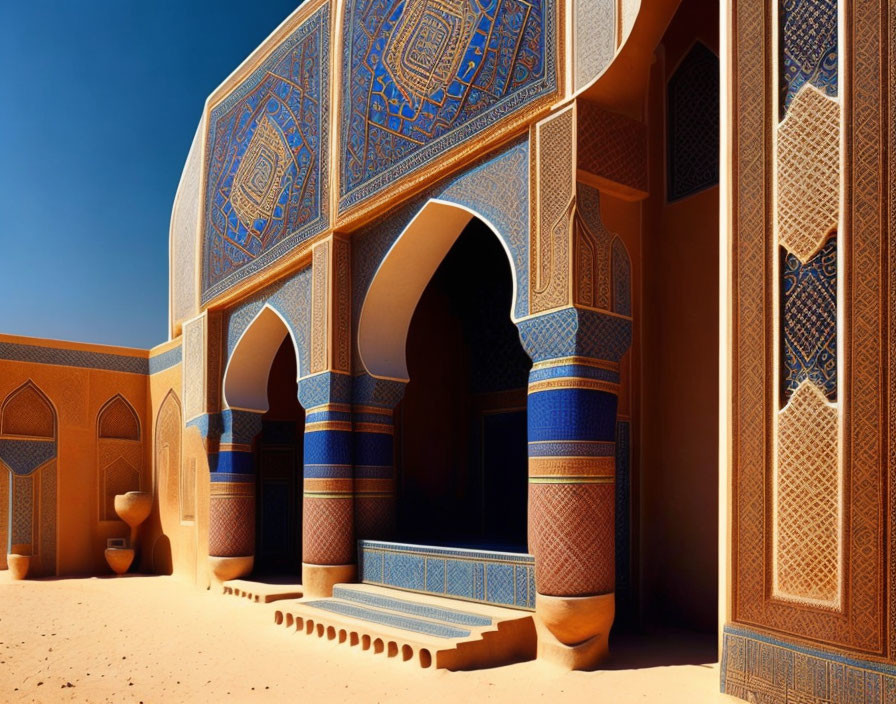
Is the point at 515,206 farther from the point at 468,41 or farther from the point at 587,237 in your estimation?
the point at 468,41

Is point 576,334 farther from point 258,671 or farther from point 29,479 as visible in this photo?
point 29,479

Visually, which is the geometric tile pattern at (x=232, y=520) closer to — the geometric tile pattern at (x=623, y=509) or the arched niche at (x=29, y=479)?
the arched niche at (x=29, y=479)

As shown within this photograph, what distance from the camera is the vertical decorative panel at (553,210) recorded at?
5637mm

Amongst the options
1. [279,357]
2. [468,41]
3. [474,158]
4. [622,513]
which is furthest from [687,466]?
[279,357]

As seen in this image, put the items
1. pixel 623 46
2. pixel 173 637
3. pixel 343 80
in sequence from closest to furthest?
pixel 623 46, pixel 173 637, pixel 343 80

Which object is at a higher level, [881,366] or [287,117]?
[287,117]

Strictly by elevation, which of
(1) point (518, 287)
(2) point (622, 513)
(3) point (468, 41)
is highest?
(3) point (468, 41)

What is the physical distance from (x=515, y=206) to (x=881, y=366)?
297 cm

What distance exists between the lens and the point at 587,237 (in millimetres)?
5656

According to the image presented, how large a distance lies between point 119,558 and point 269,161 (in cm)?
617

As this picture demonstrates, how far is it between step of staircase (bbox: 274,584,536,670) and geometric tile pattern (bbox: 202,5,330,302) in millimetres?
3568

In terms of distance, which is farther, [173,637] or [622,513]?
[173,637]

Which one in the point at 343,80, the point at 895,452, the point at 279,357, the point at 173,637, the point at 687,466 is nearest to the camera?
the point at 895,452

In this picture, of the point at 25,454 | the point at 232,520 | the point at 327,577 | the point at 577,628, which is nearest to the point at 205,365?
the point at 232,520
